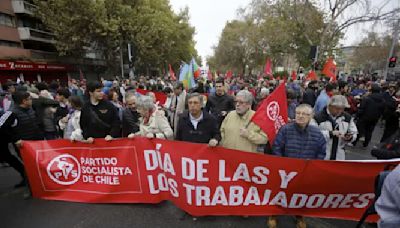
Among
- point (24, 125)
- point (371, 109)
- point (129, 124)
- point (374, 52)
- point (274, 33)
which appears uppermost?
point (274, 33)

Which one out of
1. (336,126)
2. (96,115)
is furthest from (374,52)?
(96,115)

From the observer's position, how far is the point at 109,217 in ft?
9.91

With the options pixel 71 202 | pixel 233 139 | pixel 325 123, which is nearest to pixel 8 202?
pixel 71 202

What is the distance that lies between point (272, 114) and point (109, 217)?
8.54 feet

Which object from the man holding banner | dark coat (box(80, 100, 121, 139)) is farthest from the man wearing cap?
dark coat (box(80, 100, 121, 139))

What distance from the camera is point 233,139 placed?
289 cm

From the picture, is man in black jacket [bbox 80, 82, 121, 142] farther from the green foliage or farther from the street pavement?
the green foliage

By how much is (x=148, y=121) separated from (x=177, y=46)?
110ft

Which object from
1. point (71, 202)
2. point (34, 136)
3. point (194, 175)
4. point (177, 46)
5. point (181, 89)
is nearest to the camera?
point (194, 175)

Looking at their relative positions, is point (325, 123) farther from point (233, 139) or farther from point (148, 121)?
point (148, 121)

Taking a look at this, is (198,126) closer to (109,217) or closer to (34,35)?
(109,217)

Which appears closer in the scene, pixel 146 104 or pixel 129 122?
pixel 146 104

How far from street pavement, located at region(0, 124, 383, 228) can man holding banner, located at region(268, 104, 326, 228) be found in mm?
1040

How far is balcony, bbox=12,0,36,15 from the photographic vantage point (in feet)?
72.3
